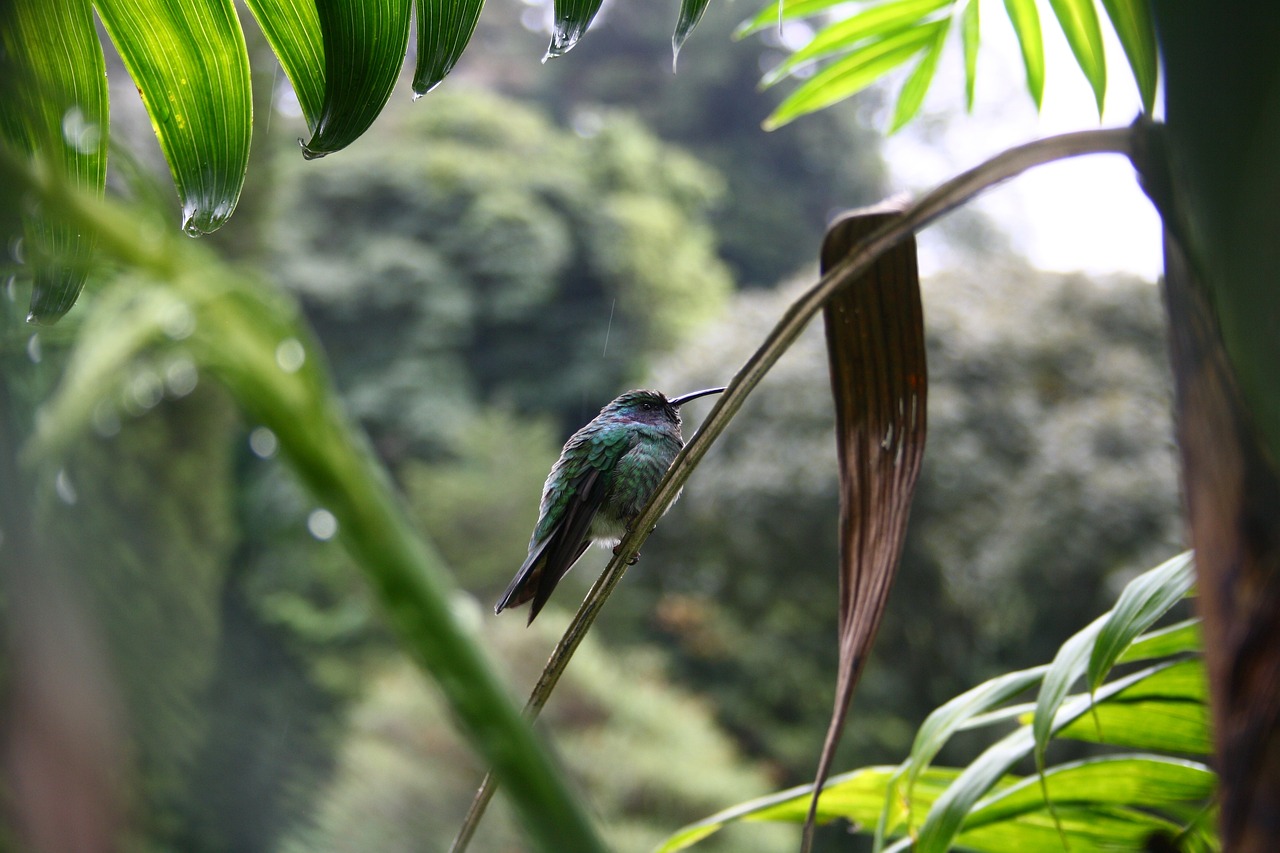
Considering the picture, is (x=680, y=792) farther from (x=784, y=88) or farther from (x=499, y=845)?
(x=784, y=88)

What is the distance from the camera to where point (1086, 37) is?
0.87 metres

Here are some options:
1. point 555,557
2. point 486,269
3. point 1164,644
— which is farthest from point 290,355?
point 486,269

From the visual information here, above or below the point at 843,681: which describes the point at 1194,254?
above

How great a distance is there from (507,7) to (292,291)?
7.10m

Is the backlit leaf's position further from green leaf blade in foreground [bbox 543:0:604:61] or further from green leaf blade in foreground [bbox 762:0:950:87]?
green leaf blade in foreground [bbox 762:0:950:87]

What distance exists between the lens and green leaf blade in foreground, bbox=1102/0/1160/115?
18.7 inches

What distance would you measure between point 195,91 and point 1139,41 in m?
0.69

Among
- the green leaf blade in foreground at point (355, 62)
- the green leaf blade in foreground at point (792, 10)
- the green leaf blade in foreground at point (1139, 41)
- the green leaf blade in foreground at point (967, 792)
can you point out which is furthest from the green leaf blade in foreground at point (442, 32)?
the green leaf blade in foreground at point (967, 792)

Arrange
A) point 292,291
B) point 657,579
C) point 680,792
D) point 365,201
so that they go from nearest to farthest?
point 680,792 → point 657,579 → point 292,291 → point 365,201

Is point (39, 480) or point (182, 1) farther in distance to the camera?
point (182, 1)

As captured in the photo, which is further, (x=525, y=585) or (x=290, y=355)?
(x=525, y=585)

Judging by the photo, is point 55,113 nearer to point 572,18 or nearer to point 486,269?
point 572,18

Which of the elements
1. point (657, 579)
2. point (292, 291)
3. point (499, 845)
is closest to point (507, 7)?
point (292, 291)

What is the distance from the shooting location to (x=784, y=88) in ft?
45.3
